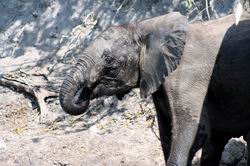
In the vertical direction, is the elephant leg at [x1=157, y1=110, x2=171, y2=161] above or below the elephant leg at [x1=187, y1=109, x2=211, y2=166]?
below

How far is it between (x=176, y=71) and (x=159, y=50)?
0.21m

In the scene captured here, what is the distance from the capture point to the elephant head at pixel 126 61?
19.0 ft

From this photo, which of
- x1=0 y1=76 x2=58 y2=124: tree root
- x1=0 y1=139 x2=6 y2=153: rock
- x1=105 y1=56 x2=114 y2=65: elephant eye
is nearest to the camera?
x1=105 y1=56 x2=114 y2=65: elephant eye

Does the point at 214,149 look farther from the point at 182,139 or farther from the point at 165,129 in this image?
the point at 182,139

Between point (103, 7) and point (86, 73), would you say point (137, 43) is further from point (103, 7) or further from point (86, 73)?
point (103, 7)

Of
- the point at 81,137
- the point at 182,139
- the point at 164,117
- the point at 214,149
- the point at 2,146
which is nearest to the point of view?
the point at 182,139

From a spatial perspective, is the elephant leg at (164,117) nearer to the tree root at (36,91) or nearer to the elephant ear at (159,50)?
the elephant ear at (159,50)

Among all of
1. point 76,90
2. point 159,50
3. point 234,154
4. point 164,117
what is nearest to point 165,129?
point 164,117

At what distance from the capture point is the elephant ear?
5.80m

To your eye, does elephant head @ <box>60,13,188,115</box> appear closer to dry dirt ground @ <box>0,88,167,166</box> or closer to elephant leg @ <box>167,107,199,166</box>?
elephant leg @ <box>167,107,199,166</box>

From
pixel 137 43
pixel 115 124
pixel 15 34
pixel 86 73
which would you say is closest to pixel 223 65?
pixel 137 43

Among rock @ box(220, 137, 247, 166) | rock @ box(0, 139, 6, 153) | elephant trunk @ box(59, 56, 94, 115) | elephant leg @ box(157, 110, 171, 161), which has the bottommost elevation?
rock @ box(0, 139, 6, 153)

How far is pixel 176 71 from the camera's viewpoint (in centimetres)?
582

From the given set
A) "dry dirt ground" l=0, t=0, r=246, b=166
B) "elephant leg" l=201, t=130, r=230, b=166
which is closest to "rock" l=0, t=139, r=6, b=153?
"dry dirt ground" l=0, t=0, r=246, b=166
